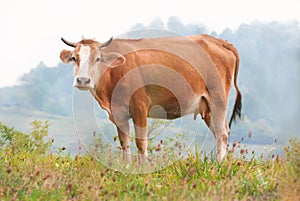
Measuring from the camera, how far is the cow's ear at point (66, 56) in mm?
8734

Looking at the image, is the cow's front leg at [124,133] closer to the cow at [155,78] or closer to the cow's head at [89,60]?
the cow at [155,78]

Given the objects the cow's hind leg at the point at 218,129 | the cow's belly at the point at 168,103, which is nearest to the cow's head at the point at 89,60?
the cow's belly at the point at 168,103

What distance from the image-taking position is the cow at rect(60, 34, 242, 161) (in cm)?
864

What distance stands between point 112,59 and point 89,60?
0.42 m

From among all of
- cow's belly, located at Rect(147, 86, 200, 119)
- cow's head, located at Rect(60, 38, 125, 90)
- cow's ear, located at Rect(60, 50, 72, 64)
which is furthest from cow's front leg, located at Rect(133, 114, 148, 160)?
cow's ear, located at Rect(60, 50, 72, 64)

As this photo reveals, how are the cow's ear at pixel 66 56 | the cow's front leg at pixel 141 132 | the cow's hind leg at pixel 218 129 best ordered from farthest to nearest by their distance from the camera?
the cow's hind leg at pixel 218 129 < the cow's ear at pixel 66 56 < the cow's front leg at pixel 141 132

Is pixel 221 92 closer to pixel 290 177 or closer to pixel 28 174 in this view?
pixel 290 177

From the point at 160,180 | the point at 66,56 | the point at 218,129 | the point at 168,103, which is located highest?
the point at 66,56

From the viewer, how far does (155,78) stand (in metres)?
9.09

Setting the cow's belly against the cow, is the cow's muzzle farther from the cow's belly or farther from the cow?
the cow's belly

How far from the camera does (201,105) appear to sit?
9836 millimetres

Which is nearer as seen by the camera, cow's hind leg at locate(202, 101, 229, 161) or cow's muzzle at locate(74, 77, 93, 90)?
cow's muzzle at locate(74, 77, 93, 90)

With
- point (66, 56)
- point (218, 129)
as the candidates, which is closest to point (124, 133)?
point (66, 56)

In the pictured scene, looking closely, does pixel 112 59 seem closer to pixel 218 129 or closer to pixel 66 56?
pixel 66 56
